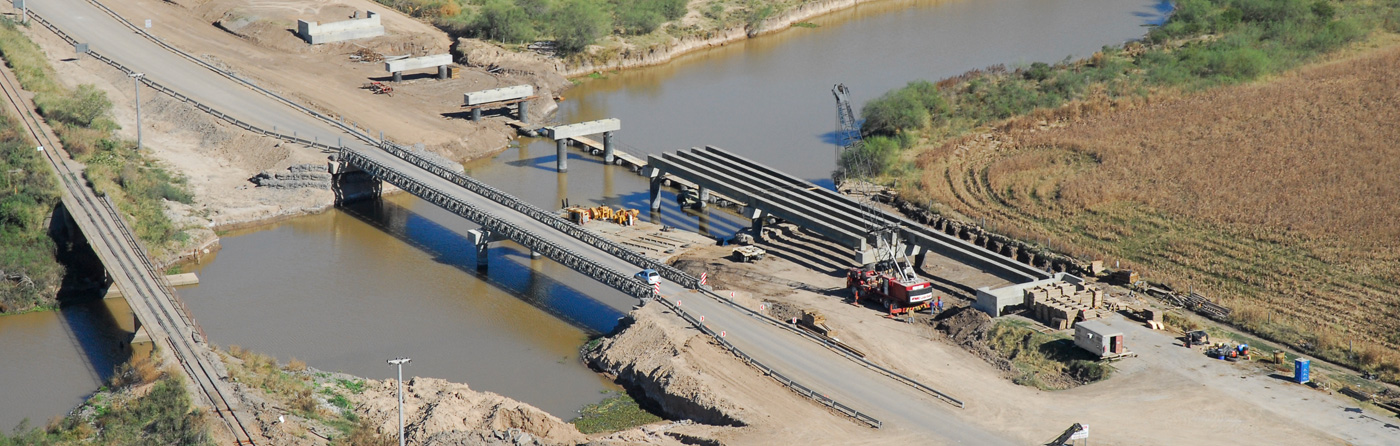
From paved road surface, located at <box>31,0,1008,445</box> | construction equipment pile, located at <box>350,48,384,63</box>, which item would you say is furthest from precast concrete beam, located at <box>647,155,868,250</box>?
construction equipment pile, located at <box>350,48,384,63</box>

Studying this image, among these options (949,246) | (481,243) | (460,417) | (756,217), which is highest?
(949,246)

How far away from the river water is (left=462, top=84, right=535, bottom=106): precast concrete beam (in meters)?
3.63

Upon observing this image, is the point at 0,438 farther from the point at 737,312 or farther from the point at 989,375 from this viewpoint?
the point at 989,375

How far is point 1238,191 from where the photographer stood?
2800 inches

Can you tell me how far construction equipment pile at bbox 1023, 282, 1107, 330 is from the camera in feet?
182

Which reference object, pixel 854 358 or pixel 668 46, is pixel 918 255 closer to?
pixel 854 358

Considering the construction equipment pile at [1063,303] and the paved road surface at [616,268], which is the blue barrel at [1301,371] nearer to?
the construction equipment pile at [1063,303]

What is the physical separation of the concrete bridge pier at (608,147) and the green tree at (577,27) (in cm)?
2343

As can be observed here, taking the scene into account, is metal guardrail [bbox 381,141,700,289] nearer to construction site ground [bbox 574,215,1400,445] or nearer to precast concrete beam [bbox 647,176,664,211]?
construction site ground [bbox 574,215,1400,445]

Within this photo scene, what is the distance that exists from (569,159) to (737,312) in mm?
31075

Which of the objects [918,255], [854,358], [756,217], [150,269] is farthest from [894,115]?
[150,269]

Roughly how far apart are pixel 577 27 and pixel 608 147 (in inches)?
980

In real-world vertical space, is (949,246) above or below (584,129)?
below

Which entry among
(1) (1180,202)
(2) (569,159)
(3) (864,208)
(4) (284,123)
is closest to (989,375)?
(3) (864,208)
